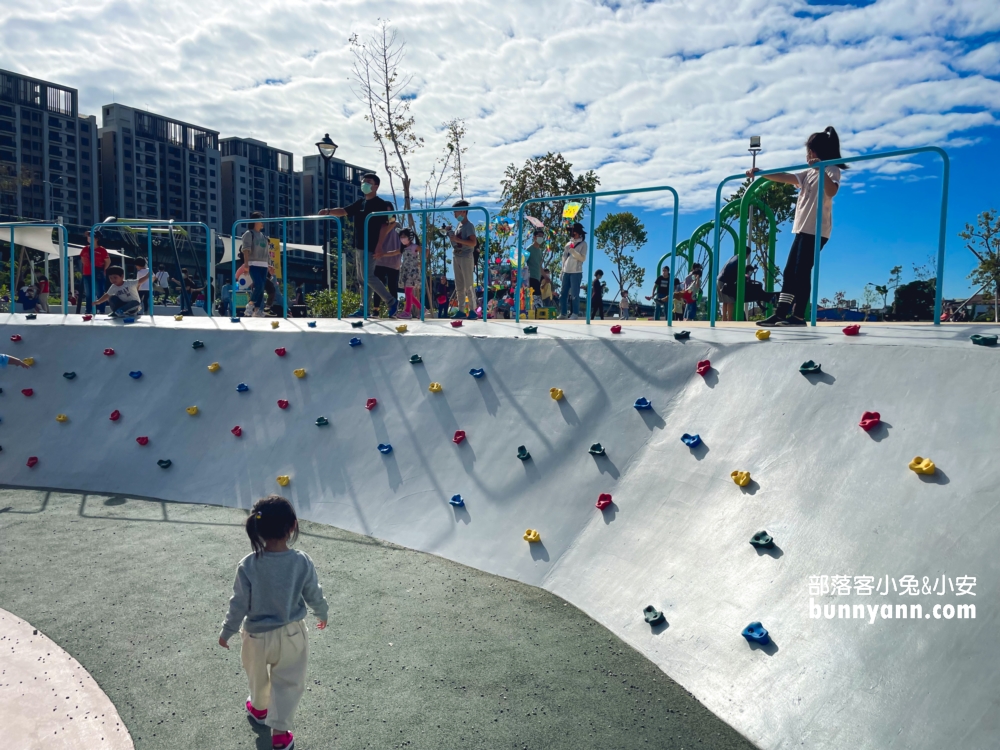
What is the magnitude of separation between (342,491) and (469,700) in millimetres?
3114

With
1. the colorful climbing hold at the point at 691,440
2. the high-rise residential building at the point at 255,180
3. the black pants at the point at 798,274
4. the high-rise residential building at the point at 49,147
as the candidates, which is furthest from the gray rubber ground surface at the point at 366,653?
the high-rise residential building at the point at 255,180

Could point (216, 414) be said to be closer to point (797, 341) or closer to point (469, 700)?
point (469, 700)

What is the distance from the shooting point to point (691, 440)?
441cm

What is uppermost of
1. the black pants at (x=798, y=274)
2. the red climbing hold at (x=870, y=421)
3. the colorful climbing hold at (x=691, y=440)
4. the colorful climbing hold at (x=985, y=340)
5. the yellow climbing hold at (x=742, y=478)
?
the black pants at (x=798, y=274)

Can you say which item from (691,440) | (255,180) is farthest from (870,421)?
(255,180)

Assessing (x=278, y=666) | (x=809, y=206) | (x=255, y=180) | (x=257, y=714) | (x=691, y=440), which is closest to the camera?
(x=278, y=666)

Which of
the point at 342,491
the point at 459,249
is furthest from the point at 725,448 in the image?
the point at 459,249

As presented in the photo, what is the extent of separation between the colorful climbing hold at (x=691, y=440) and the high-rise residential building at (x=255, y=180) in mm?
101511

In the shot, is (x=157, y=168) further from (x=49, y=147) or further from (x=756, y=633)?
(x=756, y=633)

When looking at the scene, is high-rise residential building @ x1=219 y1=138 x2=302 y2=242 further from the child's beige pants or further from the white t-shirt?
the child's beige pants

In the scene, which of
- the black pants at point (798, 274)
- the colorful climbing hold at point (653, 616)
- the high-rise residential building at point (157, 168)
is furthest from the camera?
the high-rise residential building at point (157, 168)

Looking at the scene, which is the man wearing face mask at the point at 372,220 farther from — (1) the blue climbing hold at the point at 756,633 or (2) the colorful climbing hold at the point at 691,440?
(1) the blue climbing hold at the point at 756,633

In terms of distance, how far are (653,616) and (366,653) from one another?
1.55 metres

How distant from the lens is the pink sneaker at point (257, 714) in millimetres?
2955
